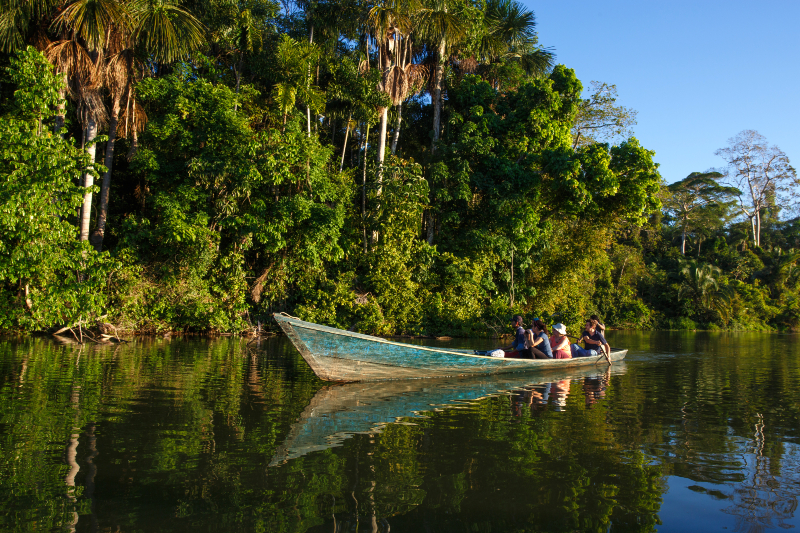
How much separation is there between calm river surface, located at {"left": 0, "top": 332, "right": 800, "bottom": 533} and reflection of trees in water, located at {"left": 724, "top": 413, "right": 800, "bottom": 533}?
0.02m

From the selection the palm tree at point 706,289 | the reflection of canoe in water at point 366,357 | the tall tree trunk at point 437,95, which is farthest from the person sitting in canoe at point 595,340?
the palm tree at point 706,289

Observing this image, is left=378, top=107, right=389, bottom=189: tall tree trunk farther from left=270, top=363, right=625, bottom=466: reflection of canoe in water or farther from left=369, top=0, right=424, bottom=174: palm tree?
left=270, top=363, right=625, bottom=466: reflection of canoe in water

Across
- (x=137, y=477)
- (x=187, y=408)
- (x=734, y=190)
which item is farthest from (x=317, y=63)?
(x=734, y=190)

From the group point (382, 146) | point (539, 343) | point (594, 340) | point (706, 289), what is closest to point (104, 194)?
point (382, 146)

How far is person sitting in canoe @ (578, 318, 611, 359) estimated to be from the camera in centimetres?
1418

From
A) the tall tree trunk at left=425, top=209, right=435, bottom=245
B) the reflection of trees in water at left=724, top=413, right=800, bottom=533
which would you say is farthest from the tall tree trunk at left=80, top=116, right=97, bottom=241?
the reflection of trees in water at left=724, top=413, right=800, bottom=533

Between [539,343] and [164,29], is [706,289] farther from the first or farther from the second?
[164,29]

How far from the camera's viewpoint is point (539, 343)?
12.6 m

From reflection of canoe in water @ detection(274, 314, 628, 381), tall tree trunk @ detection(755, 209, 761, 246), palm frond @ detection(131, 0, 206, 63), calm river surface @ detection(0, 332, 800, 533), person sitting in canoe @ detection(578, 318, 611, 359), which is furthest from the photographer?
tall tree trunk @ detection(755, 209, 761, 246)

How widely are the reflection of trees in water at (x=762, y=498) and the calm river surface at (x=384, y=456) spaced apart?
2 centimetres

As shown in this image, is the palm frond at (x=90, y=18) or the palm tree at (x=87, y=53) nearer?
the palm frond at (x=90, y=18)

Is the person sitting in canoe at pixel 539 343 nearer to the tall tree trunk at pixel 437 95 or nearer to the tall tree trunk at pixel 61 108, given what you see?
the tall tree trunk at pixel 61 108

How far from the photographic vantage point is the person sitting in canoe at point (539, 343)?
12.6 m

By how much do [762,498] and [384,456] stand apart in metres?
3.14
